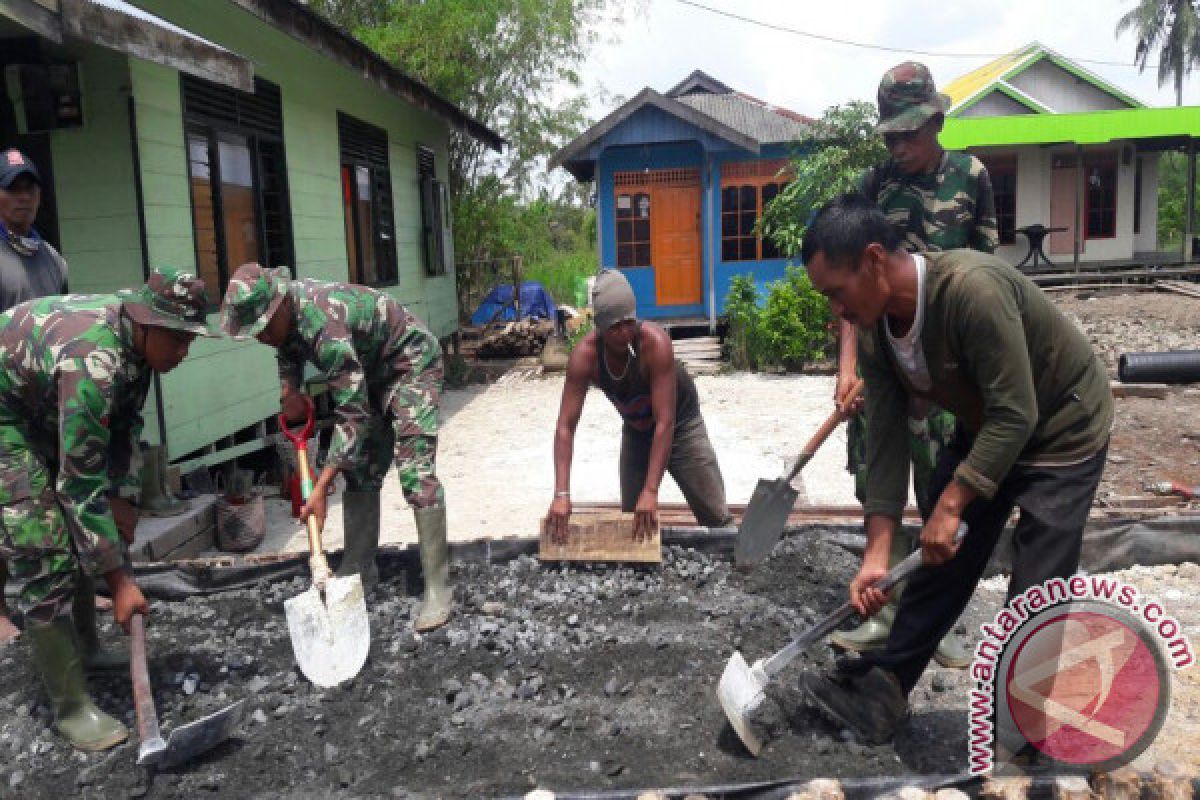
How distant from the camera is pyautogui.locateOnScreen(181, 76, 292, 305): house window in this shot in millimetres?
6066

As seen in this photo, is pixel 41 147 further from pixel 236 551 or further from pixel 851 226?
pixel 851 226

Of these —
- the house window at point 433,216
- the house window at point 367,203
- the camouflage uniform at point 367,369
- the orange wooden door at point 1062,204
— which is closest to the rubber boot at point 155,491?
the camouflage uniform at point 367,369

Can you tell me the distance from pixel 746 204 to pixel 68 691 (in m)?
12.3

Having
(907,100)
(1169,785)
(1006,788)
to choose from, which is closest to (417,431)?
(907,100)

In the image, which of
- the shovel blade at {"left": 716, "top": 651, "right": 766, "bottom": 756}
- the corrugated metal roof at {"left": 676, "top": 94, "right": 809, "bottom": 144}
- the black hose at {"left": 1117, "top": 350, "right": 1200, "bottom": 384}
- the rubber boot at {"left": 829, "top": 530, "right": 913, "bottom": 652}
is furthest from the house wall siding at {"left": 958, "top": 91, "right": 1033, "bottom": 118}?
the shovel blade at {"left": 716, "top": 651, "right": 766, "bottom": 756}

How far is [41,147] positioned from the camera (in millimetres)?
5129

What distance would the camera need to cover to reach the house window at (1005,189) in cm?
1756

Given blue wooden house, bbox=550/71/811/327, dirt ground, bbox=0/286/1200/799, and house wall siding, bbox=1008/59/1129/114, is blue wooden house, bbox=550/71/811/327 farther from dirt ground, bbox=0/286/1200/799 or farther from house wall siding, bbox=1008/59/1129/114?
dirt ground, bbox=0/286/1200/799

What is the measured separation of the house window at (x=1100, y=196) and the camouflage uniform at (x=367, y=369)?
693 inches

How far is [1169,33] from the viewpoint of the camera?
3741 centimetres

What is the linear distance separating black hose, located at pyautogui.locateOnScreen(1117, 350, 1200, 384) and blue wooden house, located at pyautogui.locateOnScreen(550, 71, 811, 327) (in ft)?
33.8

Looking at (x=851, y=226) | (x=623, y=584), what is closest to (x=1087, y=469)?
(x=851, y=226)

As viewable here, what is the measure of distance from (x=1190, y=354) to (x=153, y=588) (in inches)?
170

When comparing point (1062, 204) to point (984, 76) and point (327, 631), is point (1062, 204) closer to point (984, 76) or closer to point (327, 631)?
point (984, 76)
